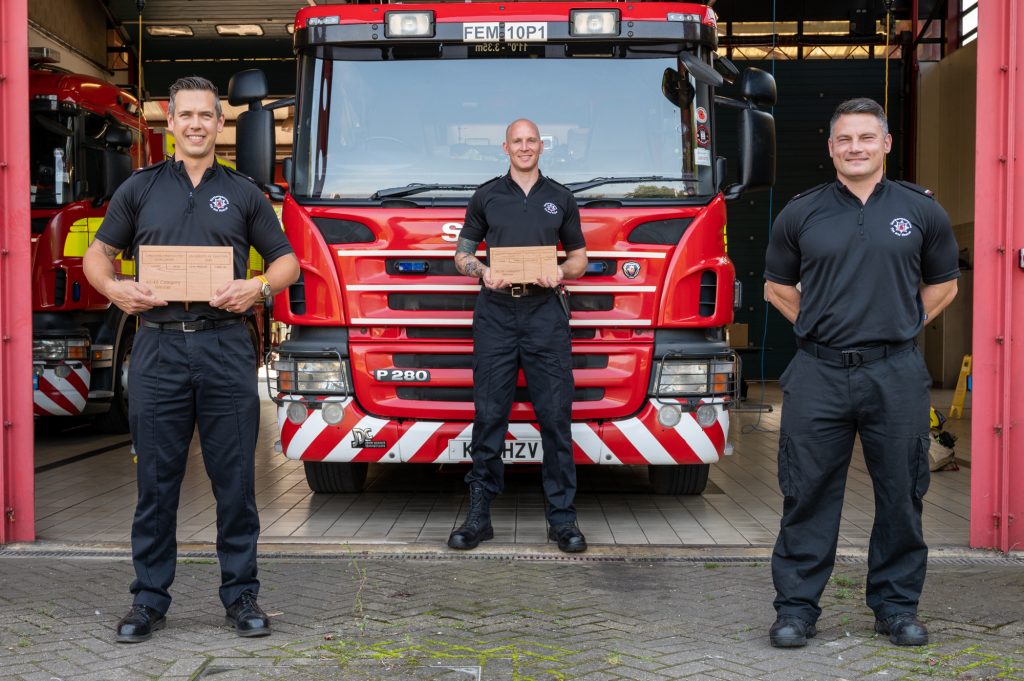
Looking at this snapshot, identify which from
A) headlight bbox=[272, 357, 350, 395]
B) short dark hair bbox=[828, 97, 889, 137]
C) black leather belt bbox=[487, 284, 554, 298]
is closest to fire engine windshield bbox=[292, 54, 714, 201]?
black leather belt bbox=[487, 284, 554, 298]

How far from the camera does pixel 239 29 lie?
1727 cm

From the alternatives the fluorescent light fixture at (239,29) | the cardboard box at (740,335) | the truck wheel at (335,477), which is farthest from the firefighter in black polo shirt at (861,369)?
the fluorescent light fixture at (239,29)

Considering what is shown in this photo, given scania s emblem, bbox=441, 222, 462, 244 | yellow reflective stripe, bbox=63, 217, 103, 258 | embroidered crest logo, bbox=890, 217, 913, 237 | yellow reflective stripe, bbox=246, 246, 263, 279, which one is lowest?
yellow reflective stripe, bbox=246, 246, 263, 279

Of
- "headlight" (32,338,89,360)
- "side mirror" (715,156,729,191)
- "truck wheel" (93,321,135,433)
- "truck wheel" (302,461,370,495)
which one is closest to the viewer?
"side mirror" (715,156,729,191)

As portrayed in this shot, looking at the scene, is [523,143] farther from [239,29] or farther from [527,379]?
[239,29]

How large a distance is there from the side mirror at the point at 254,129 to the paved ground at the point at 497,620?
6.88ft

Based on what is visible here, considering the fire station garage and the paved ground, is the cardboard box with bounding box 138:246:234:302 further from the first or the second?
the fire station garage

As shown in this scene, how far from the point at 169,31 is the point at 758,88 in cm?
1303

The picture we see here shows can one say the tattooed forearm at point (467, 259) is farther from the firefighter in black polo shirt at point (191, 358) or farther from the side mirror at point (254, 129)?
the firefighter in black polo shirt at point (191, 358)

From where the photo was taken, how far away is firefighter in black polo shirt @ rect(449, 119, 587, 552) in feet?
19.4

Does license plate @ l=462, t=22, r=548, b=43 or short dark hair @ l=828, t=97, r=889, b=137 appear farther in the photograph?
license plate @ l=462, t=22, r=548, b=43

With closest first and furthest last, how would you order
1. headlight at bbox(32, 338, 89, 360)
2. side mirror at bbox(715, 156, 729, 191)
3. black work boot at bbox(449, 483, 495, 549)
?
black work boot at bbox(449, 483, 495, 549), side mirror at bbox(715, 156, 729, 191), headlight at bbox(32, 338, 89, 360)

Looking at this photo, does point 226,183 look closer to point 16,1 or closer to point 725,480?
point 16,1

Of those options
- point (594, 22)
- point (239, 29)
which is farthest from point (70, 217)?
point (239, 29)
